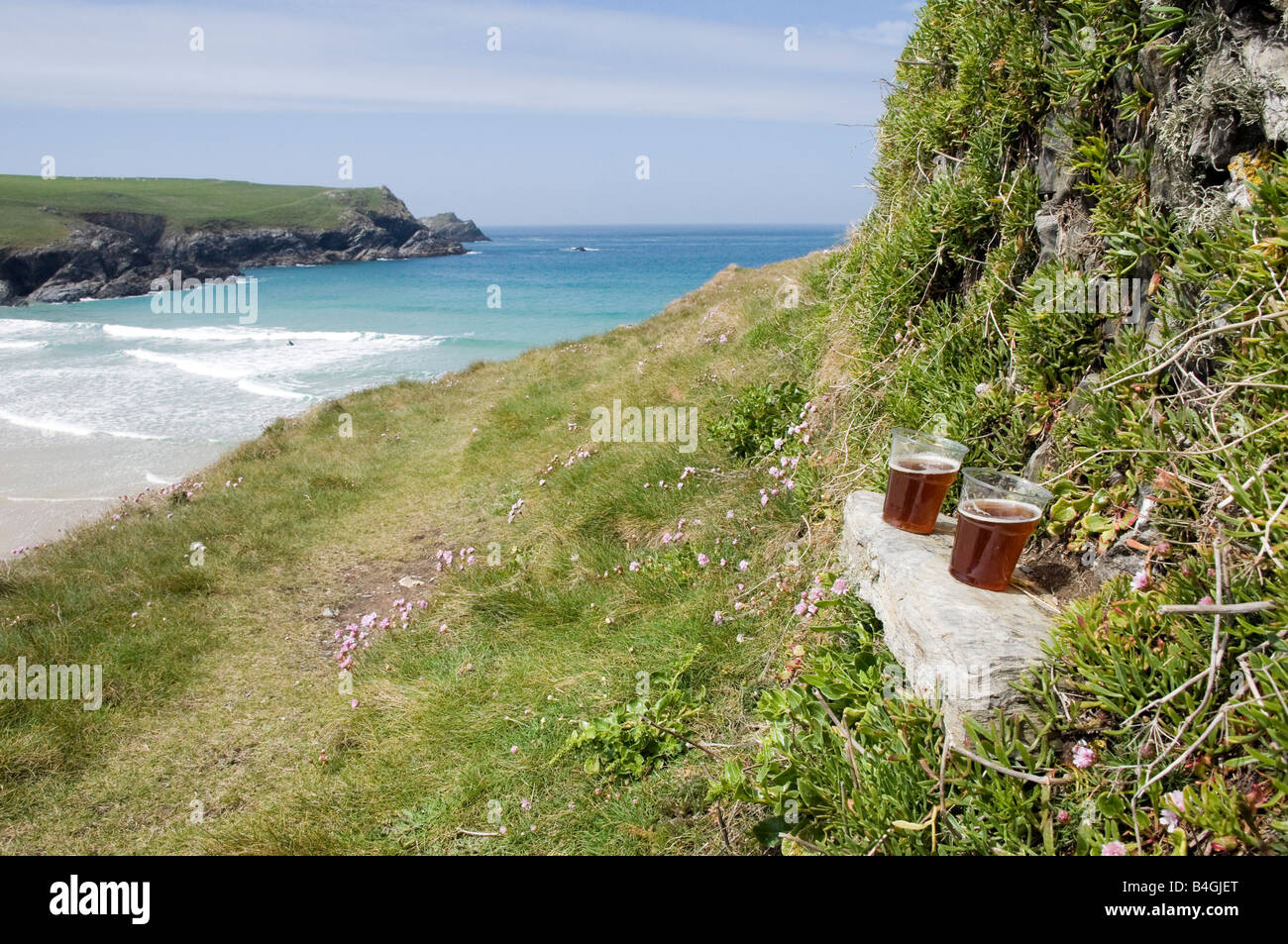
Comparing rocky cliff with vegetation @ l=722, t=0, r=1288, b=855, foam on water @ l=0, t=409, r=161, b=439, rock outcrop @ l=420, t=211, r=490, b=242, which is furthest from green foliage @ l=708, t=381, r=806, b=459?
rock outcrop @ l=420, t=211, r=490, b=242

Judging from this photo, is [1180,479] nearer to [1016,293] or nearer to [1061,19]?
A: [1016,293]

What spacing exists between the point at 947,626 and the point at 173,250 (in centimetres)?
12714

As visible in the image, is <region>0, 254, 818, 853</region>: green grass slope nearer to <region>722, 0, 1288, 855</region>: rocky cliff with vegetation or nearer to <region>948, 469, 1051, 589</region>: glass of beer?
<region>722, 0, 1288, 855</region>: rocky cliff with vegetation

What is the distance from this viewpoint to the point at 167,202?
12312 cm

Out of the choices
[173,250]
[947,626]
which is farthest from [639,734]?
[173,250]

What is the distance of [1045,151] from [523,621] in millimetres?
4668

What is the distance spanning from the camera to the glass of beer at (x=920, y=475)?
3.30m

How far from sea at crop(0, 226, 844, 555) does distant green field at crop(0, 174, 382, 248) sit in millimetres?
27638

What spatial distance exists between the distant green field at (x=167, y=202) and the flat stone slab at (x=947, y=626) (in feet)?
369

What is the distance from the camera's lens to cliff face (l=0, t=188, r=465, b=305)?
8162 centimetres

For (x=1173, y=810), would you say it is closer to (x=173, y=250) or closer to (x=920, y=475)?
(x=920, y=475)

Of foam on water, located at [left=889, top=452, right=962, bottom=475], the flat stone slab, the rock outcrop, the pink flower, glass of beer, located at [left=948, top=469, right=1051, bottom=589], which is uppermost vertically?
the rock outcrop
